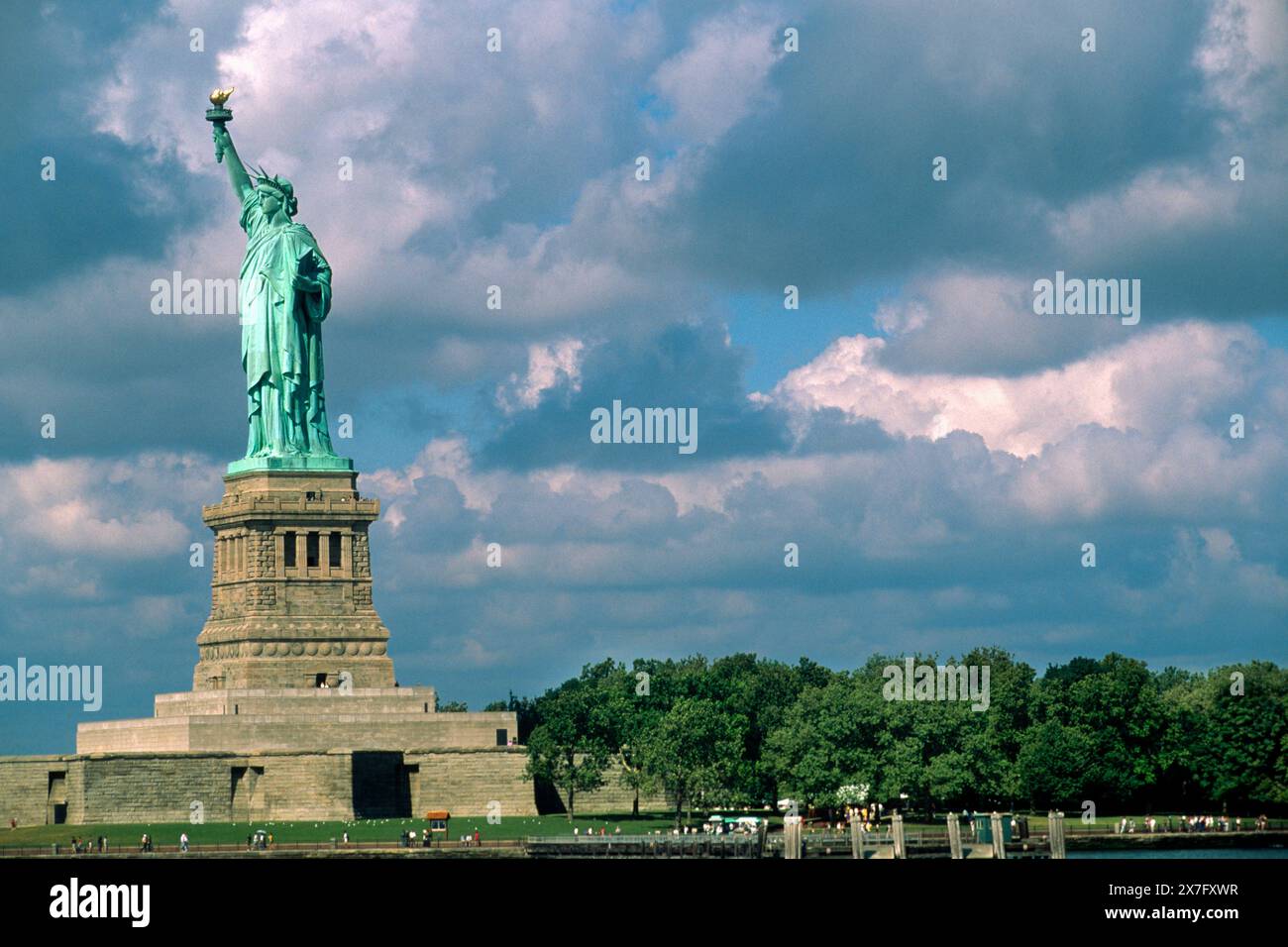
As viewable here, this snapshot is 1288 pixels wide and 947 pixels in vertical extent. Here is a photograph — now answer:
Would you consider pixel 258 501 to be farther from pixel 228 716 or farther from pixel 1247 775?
pixel 1247 775

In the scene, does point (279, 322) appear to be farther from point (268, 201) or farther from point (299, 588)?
point (299, 588)

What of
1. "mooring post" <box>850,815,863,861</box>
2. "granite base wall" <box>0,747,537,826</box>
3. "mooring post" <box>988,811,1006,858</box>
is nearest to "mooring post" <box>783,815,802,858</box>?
"mooring post" <box>850,815,863,861</box>

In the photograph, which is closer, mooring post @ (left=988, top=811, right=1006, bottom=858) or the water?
mooring post @ (left=988, top=811, right=1006, bottom=858)

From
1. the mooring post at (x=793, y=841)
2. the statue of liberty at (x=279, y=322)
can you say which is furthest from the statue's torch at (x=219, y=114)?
the mooring post at (x=793, y=841)

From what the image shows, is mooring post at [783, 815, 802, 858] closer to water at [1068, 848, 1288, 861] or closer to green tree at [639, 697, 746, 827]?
water at [1068, 848, 1288, 861]

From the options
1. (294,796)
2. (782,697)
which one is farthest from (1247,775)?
(294,796)
